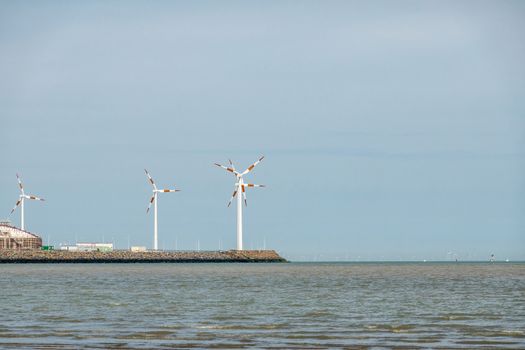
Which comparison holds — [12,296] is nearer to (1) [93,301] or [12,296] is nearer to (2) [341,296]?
(1) [93,301]

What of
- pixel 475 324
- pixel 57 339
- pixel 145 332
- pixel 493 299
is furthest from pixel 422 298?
pixel 57 339

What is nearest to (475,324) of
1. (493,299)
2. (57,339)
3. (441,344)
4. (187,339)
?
(441,344)

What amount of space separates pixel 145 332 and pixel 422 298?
33.9 meters

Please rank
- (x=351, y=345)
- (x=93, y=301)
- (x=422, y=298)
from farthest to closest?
(x=422, y=298)
(x=93, y=301)
(x=351, y=345)

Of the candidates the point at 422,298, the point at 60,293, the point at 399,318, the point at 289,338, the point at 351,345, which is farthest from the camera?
the point at 60,293

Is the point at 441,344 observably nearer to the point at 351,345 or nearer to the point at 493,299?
the point at 351,345

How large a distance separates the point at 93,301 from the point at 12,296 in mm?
10748

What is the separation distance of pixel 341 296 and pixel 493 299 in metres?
11.1

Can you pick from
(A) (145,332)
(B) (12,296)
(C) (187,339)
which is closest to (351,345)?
(C) (187,339)

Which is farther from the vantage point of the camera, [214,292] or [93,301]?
[214,292]

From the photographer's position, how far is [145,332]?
144 feet

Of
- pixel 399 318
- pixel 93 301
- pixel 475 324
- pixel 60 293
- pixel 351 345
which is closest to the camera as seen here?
pixel 351 345

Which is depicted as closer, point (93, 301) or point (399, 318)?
point (399, 318)

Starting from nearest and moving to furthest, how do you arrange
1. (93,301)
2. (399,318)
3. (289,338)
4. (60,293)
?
(289,338), (399,318), (93,301), (60,293)
